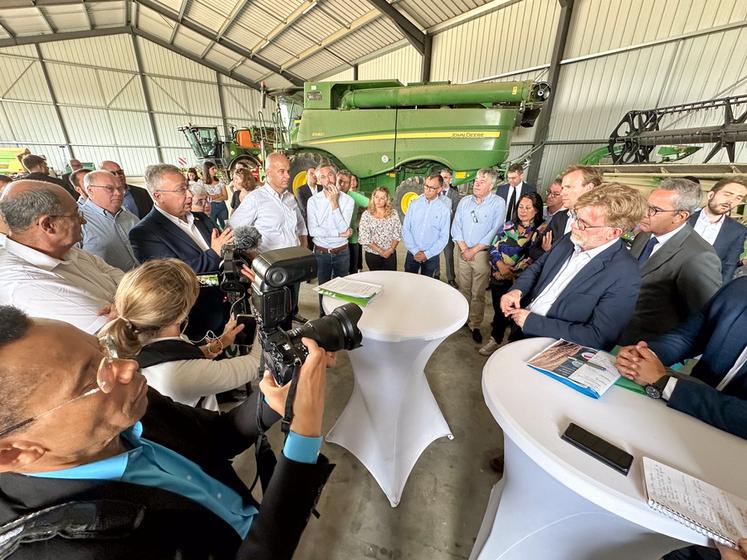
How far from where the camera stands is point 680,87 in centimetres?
583

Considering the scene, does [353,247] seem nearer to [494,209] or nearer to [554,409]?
[494,209]

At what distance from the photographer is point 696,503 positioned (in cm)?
73

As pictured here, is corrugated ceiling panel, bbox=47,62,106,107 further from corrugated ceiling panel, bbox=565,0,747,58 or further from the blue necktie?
the blue necktie

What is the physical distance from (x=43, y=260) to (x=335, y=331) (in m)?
1.49

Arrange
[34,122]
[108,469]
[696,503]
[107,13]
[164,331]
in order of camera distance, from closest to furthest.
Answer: [108,469] < [696,503] < [164,331] < [107,13] < [34,122]

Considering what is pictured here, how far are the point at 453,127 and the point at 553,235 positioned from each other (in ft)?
12.9

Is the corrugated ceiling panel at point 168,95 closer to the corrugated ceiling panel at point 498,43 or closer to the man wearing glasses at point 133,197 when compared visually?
the corrugated ceiling panel at point 498,43

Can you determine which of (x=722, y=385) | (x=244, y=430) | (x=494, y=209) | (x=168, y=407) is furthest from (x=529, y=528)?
(x=494, y=209)

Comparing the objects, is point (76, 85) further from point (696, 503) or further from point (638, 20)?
point (696, 503)

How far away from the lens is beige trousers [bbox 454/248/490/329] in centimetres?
312

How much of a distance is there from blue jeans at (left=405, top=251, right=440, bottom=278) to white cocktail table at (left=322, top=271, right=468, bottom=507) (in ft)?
4.58

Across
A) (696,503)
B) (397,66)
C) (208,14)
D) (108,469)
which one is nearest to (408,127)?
(696,503)

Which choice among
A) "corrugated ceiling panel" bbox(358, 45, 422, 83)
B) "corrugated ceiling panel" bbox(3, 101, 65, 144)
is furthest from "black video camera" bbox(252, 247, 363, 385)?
"corrugated ceiling panel" bbox(3, 101, 65, 144)

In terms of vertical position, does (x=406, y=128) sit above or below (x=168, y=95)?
below
